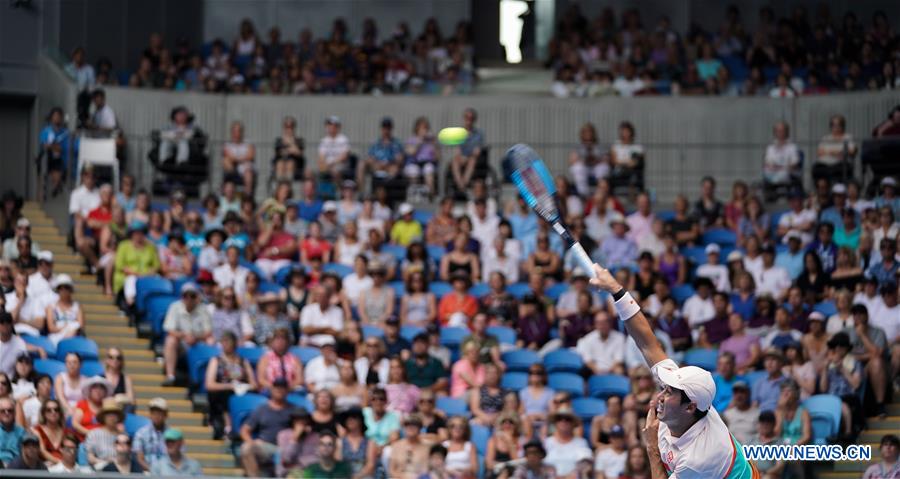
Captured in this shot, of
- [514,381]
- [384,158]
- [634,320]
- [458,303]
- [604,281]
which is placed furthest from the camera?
[384,158]

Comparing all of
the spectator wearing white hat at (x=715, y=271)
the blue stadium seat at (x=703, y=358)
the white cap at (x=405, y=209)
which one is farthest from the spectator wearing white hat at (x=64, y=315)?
the spectator wearing white hat at (x=715, y=271)

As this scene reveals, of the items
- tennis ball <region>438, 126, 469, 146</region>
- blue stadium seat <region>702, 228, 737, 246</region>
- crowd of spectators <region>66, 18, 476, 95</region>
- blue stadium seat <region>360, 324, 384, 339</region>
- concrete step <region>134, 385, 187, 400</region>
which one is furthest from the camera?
crowd of spectators <region>66, 18, 476, 95</region>

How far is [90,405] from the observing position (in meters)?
14.8

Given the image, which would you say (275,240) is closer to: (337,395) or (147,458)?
(337,395)

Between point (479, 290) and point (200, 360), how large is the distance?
132 inches

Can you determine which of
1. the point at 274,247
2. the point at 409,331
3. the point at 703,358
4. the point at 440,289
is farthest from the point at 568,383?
the point at 274,247

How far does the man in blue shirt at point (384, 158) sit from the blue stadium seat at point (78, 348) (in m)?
6.09

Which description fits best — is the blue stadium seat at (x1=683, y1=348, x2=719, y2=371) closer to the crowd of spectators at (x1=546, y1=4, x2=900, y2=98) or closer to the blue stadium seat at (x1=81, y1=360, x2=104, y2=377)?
the blue stadium seat at (x1=81, y1=360, x2=104, y2=377)

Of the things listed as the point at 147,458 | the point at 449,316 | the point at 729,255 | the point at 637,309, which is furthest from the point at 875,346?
the point at 637,309

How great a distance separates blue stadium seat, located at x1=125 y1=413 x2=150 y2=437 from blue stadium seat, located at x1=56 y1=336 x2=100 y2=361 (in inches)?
55.0

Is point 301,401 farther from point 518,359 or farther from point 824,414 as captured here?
point 824,414

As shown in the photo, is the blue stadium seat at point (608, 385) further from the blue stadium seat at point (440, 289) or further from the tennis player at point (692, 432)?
the tennis player at point (692, 432)

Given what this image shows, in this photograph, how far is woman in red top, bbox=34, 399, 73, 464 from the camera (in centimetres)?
1385

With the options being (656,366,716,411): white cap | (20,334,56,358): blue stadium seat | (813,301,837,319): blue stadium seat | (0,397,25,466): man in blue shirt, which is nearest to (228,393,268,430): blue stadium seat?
(20,334,56,358): blue stadium seat
